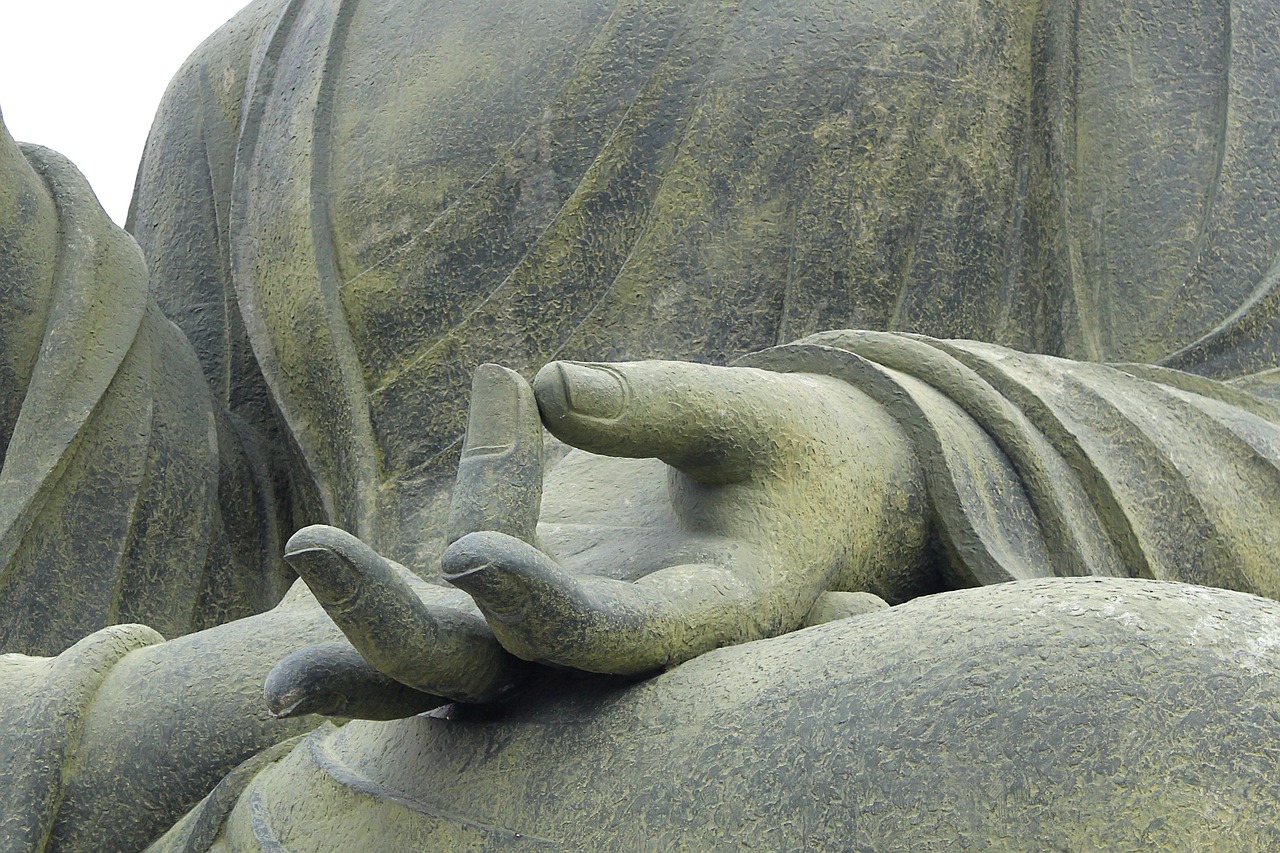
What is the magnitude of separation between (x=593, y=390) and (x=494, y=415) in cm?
10

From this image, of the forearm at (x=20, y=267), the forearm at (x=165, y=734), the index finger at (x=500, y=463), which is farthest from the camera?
the forearm at (x=20, y=267)

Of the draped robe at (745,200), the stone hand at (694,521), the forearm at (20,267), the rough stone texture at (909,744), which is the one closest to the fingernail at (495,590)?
the stone hand at (694,521)

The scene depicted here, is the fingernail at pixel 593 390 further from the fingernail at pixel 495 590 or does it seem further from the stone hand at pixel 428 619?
the fingernail at pixel 495 590

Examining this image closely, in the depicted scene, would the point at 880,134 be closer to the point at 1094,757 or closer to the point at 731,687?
the point at 731,687

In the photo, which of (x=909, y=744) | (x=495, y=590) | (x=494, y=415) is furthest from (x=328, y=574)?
(x=909, y=744)

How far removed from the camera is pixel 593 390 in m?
1.72

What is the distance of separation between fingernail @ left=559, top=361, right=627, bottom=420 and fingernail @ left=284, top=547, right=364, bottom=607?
0.96 ft

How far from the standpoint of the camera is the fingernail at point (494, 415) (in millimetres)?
1671

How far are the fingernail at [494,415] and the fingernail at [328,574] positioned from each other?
0.22 meters

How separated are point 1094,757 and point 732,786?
293mm

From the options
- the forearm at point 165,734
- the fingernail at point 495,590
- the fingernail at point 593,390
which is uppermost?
the fingernail at point 593,390

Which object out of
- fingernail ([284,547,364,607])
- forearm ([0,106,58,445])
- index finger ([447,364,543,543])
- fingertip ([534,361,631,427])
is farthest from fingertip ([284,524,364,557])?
forearm ([0,106,58,445])

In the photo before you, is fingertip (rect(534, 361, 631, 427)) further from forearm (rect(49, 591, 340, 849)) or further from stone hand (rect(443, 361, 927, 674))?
forearm (rect(49, 591, 340, 849))

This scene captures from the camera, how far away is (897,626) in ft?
5.17
